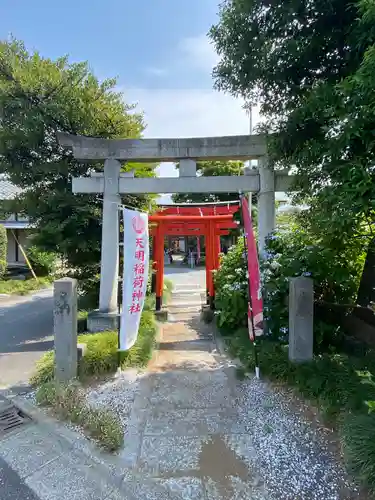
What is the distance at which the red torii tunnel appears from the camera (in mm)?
9094

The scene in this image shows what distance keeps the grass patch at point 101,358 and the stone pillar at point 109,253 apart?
39 centimetres

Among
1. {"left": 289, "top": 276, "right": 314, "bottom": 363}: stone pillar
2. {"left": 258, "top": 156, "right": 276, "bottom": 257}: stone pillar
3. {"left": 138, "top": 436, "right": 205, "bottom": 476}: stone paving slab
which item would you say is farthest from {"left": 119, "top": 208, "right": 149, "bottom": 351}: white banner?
{"left": 258, "top": 156, "right": 276, "bottom": 257}: stone pillar

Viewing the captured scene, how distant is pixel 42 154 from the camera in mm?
7336

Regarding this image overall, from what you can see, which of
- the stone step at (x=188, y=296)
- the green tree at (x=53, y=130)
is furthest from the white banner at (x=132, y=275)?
the stone step at (x=188, y=296)

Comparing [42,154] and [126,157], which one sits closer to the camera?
[126,157]

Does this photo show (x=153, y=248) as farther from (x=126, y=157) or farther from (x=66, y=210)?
(x=126, y=157)

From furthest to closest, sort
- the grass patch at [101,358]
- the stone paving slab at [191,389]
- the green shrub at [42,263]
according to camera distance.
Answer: the green shrub at [42,263], the grass patch at [101,358], the stone paving slab at [191,389]

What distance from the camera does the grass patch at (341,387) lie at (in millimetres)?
2693

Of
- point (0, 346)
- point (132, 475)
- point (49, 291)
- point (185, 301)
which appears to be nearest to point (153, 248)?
point (185, 301)

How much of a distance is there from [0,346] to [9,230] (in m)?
11.3

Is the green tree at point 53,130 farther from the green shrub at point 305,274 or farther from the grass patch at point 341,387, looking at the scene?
the grass patch at point 341,387

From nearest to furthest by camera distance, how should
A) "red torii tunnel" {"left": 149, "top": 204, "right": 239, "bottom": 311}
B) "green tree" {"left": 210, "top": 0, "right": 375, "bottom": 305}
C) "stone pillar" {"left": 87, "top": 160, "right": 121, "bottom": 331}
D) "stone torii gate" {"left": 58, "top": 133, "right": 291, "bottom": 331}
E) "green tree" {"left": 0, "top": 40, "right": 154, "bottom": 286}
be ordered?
"green tree" {"left": 210, "top": 0, "right": 375, "bottom": 305}
"stone torii gate" {"left": 58, "top": 133, "right": 291, "bottom": 331}
"stone pillar" {"left": 87, "top": 160, "right": 121, "bottom": 331}
"green tree" {"left": 0, "top": 40, "right": 154, "bottom": 286}
"red torii tunnel" {"left": 149, "top": 204, "right": 239, "bottom": 311}

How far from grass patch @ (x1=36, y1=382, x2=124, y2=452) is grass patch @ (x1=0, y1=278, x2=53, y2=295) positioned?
9281mm

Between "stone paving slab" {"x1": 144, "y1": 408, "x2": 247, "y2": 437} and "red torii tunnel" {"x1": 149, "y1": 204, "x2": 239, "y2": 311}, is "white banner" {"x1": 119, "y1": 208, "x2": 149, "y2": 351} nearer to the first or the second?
"stone paving slab" {"x1": 144, "y1": 408, "x2": 247, "y2": 437}
